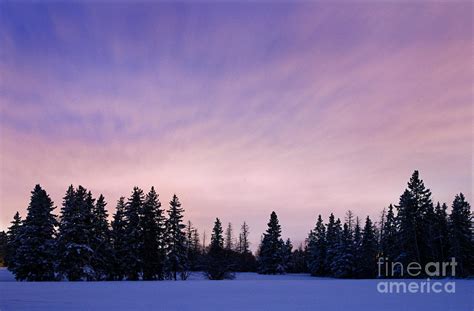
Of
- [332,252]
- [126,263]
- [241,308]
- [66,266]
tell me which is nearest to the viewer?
[241,308]

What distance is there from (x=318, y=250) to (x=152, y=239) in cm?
4028

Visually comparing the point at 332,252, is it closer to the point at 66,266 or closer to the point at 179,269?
the point at 179,269

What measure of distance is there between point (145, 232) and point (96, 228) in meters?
5.92

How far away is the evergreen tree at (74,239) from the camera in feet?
142

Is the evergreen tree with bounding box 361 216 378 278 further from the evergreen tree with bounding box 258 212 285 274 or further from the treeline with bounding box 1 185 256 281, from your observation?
the treeline with bounding box 1 185 256 281

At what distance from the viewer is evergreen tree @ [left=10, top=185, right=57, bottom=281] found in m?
42.9

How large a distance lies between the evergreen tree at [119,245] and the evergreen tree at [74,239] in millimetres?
4577

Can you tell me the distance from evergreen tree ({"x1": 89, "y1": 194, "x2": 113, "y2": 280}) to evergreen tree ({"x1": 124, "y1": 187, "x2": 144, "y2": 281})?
2.20 metres

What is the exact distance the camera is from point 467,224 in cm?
5525

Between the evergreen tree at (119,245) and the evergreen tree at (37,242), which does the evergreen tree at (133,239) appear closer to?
the evergreen tree at (119,245)

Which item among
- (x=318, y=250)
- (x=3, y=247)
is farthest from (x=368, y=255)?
(x=3, y=247)

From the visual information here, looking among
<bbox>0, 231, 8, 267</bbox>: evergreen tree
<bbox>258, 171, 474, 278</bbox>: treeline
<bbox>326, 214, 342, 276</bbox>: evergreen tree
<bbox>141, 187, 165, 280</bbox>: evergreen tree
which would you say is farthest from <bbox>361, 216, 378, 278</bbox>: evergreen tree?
<bbox>0, 231, 8, 267</bbox>: evergreen tree

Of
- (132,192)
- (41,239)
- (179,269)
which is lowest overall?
(179,269)

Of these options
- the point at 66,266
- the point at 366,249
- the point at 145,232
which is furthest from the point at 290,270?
the point at 66,266
